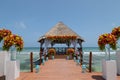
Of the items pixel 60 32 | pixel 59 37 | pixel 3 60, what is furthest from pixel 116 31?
pixel 60 32

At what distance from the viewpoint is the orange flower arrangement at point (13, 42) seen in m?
9.60

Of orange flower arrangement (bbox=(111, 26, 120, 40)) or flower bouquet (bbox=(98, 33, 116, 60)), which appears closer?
flower bouquet (bbox=(98, 33, 116, 60))

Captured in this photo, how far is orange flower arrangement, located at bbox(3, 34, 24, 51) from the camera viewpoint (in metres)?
9.60

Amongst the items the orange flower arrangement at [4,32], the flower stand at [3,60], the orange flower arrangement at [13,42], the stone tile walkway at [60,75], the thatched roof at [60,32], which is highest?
the thatched roof at [60,32]

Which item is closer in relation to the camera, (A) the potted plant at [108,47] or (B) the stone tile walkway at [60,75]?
(A) the potted plant at [108,47]

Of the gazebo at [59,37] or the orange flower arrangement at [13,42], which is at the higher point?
the gazebo at [59,37]

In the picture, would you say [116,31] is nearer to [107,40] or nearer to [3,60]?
[107,40]

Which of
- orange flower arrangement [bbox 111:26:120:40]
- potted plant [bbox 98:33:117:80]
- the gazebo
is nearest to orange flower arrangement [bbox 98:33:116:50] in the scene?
potted plant [bbox 98:33:117:80]

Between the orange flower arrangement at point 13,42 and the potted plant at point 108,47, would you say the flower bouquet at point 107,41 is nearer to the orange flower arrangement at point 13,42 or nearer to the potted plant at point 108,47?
the potted plant at point 108,47

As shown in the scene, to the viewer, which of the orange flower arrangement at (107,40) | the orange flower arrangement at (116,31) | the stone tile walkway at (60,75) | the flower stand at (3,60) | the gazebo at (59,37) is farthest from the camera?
the gazebo at (59,37)

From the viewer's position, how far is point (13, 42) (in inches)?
379

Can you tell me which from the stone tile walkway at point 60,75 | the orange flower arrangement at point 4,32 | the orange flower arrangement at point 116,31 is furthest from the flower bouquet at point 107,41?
the orange flower arrangement at point 4,32

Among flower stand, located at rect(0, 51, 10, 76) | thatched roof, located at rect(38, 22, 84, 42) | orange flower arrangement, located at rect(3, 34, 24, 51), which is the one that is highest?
thatched roof, located at rect(38, 22, 84, 42)

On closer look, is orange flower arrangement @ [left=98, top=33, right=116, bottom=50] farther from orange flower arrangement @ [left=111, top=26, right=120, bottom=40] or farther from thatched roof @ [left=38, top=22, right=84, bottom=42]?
thatched roof @ [left=38, top=22, right=84, bottom=42]
